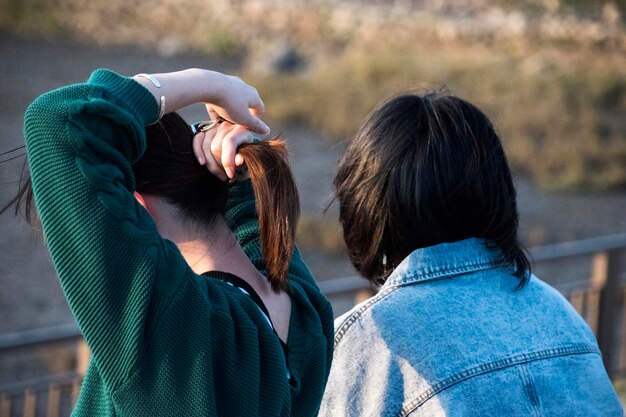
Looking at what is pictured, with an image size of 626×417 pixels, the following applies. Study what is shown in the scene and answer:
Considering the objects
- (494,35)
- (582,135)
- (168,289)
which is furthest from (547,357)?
(494,35)

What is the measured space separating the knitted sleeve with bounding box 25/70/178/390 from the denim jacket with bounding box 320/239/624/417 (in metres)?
0.54

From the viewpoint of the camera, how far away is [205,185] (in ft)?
5.50

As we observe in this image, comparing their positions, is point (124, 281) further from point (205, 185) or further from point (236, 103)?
point (236, 103)

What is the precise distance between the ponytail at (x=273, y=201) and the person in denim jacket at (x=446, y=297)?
296 mm

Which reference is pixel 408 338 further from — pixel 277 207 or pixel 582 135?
pixel 582 135

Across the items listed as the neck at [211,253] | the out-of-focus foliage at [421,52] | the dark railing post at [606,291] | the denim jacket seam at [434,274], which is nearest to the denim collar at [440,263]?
the denim jacket seam at [434,274]

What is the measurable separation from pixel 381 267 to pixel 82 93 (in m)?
0.82

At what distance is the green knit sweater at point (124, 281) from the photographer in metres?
1.39

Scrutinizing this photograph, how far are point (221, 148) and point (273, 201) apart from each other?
13 cm

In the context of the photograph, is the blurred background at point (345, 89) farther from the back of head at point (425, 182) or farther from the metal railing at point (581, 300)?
the back of head at point (425, 182)

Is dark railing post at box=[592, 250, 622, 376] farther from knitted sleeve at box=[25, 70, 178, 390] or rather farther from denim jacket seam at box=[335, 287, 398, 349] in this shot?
knitted sleeve at box=[25, 70, 178, 390]

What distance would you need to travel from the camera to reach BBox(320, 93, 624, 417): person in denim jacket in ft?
5.84

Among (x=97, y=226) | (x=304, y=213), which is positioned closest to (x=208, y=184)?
(x=97, y=226)

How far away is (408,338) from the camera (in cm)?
178
